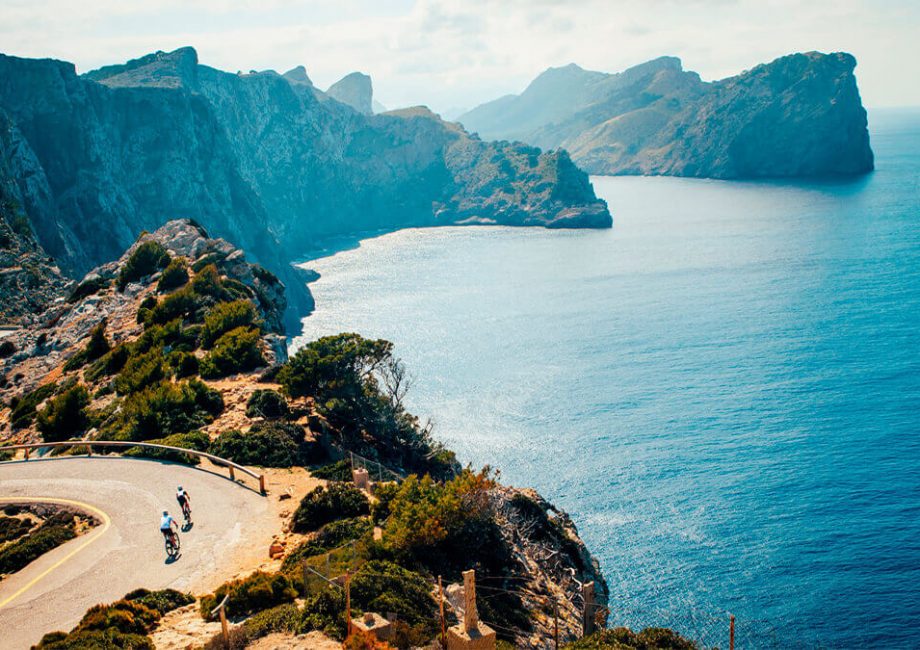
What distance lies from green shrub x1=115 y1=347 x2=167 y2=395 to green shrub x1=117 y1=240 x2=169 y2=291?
100ft

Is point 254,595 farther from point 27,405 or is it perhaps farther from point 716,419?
point 716,419

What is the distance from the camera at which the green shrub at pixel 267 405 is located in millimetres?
52375

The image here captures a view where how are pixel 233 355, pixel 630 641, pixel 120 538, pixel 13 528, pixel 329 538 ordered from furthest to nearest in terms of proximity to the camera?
pixel 233 355, pixel 13 528, pixel 120 538, pixel 329 538, pixel 630 641

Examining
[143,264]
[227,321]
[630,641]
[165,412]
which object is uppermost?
[143,264]

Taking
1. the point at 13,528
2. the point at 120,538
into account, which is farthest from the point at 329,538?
the point at 13,528

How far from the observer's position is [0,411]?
69500 millimetres

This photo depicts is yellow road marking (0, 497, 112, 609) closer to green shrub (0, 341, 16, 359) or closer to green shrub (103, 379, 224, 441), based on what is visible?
green shrub (103, 379, 224, 441)

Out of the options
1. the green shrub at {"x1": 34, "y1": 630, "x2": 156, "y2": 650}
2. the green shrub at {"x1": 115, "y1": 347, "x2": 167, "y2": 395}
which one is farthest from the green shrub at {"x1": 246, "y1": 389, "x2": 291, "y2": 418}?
the green shrub at {"x1": 34, "y1": 630, "x2": 156, "y2": 650}

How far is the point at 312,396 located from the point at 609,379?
206ft

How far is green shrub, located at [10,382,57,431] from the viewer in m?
62.1

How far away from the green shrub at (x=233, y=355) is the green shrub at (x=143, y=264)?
107 feet

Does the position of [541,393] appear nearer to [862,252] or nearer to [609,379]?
[609,379]

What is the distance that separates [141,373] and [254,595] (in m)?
38.4

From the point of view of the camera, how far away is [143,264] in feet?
306
